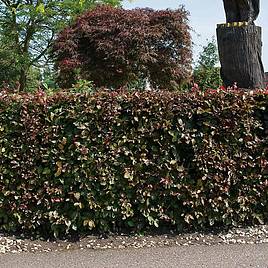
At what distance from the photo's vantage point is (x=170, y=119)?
4934 millimetres

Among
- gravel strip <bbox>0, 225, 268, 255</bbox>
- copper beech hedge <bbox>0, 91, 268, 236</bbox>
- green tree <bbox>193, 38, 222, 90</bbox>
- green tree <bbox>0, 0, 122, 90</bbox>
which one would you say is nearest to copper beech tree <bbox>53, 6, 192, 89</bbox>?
green tree <bbox>193, 38, 222, 90</bbox>

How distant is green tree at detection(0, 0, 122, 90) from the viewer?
2034cm

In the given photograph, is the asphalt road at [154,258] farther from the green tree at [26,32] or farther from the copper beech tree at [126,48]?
the green tree at [26,32]

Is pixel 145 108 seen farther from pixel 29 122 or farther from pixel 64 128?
pixel 29 122

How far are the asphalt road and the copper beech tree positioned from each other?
8.90 metres

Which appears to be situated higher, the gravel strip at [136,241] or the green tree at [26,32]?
the green tree at [26,32]

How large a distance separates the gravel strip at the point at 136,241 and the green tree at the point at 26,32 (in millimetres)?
16076

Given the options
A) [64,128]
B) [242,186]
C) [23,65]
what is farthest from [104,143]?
[23,65]

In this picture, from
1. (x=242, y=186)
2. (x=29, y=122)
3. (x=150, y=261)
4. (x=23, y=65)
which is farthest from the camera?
(x=23, y=65)

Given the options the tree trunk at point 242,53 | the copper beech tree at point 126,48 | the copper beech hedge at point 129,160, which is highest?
the copper beech tree at point 126,48

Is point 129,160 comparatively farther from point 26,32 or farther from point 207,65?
point 26,32

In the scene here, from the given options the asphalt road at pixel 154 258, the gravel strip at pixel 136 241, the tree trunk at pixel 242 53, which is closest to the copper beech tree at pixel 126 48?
the tree trunk at pixel 242 53

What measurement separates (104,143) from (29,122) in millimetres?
829

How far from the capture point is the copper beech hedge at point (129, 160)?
15.8ft
